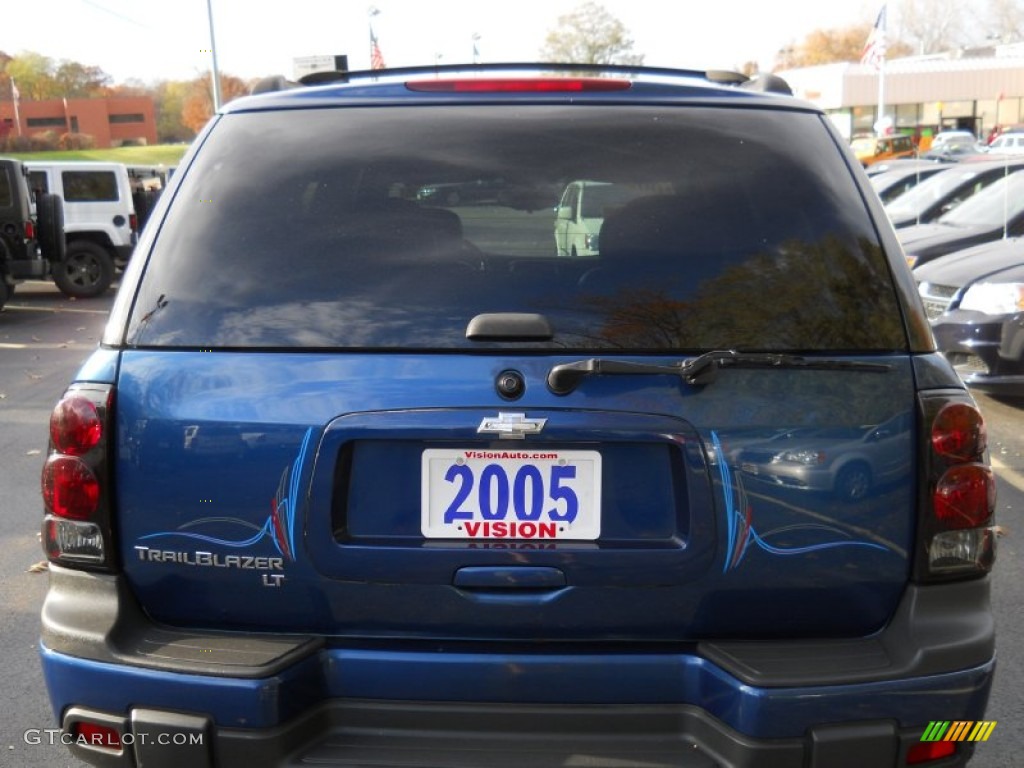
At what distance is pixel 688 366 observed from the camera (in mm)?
2174

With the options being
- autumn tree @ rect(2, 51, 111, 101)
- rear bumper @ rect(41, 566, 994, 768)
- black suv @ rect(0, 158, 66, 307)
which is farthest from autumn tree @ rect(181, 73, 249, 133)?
rear bumper @ rect(41, 566, 994, 768)

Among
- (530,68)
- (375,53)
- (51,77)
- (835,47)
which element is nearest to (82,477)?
(530,68)

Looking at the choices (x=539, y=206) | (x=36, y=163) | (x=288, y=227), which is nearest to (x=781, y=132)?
(x=539, y=206)

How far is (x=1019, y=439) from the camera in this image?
283 inches

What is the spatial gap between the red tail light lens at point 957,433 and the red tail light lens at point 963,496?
0.03m

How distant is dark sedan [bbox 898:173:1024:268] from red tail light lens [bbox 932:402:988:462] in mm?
8640

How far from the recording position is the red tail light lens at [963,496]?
2260 millimetres

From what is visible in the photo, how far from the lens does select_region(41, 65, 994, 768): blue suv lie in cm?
218

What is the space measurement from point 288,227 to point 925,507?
149 cm

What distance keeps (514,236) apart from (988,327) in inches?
236

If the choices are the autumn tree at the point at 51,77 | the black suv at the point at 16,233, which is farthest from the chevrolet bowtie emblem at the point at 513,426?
the autumn tree at the point at 51,77

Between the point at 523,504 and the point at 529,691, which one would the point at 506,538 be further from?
the point at 529,691

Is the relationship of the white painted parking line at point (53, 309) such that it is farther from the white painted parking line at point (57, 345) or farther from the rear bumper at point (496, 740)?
the rear bumper at point (496, 740)

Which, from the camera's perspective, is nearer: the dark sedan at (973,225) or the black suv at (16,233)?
the dark sedan at (973,225)
